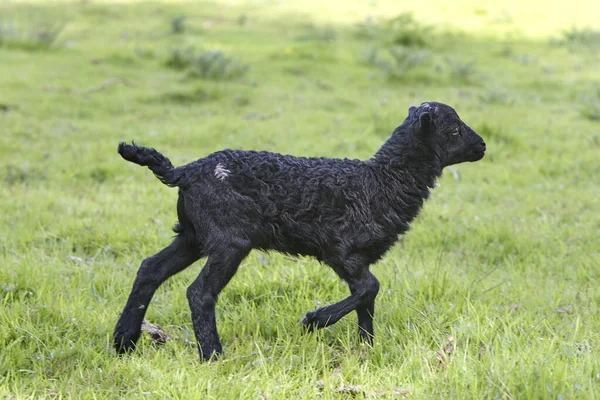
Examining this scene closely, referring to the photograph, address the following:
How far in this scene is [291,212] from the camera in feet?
15.0

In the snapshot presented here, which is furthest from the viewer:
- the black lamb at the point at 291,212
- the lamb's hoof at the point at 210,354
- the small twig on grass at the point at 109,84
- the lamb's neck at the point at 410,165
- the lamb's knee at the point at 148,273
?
the small twig on grass at the point at 109,84

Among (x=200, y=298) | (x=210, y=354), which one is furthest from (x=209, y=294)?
(x=210, y=354)

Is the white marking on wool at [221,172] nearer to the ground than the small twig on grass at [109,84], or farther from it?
farther from it

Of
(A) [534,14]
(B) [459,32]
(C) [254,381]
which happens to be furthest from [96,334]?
(A) [534,14]

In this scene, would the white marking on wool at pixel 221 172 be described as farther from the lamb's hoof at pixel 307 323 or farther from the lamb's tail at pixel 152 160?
the lamb's hoof at pixel 307 323

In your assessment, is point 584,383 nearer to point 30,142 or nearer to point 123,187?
point 123,187

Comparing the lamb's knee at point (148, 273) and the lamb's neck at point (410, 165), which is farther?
the lamb's neck at point (410, 165)

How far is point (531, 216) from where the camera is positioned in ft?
25.7

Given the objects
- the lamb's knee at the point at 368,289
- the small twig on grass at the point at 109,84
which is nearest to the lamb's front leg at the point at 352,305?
the lamb's knee at the point at 368,289

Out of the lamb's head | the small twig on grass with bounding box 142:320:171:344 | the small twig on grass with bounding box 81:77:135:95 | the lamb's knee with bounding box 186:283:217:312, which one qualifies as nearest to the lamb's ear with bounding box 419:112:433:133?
the lamb's head

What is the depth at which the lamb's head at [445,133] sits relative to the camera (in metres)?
4.74

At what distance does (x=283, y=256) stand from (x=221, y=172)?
1870 mm

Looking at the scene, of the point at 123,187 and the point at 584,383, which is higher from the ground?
the point at 584,383

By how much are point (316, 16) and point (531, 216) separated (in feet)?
51.9
